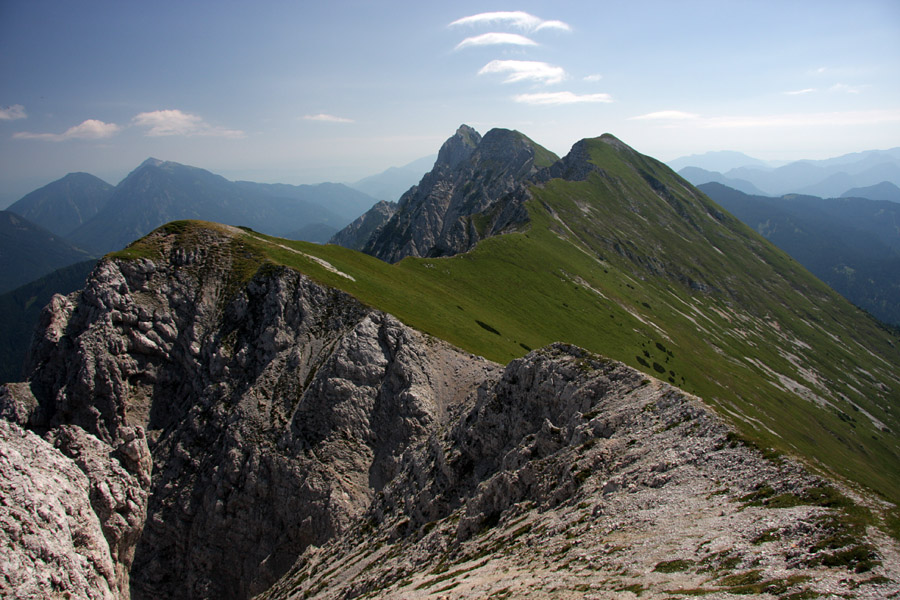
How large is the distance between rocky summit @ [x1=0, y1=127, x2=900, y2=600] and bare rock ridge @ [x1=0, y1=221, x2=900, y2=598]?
0.21m

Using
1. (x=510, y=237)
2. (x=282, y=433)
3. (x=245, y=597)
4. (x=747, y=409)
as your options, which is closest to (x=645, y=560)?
(x=282, y=433)

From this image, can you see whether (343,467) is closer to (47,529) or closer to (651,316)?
(47,529)

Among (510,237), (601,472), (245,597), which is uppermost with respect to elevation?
(510,237)

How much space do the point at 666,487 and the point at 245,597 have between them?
178 feet

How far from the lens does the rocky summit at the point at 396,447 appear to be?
2344cm

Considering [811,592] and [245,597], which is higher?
[811,592]

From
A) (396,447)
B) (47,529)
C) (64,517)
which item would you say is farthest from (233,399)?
(47,529)

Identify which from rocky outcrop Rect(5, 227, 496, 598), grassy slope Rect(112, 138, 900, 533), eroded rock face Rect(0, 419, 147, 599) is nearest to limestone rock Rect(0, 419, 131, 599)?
eroded rock face Rect(0, 419, 147, 599)

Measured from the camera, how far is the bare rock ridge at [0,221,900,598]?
2322cm

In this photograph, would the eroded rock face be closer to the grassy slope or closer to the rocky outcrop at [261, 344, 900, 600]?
the rocky outcrop at [261, 344, 900, 600]

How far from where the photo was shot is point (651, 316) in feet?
432

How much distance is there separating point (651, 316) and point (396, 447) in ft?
319

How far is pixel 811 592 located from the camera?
1644 cm

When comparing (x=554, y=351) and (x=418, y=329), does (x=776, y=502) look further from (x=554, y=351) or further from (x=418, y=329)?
(x=418, y=329)
